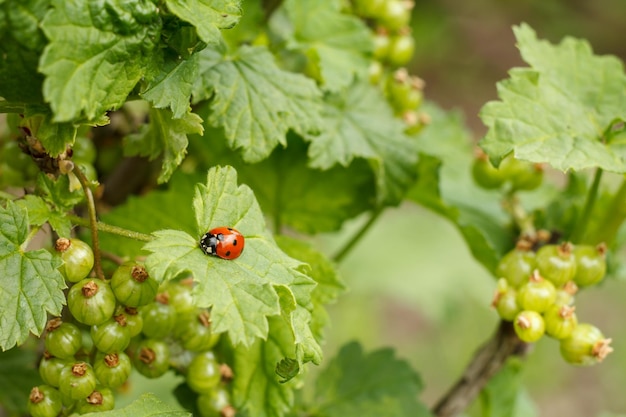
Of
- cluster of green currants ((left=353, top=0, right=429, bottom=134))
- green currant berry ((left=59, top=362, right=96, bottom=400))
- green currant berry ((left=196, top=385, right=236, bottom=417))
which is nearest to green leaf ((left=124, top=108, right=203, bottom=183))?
green currant berry ((left=59, top=362, right=96, bottom=400))

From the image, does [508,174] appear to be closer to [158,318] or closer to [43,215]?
[158,318]

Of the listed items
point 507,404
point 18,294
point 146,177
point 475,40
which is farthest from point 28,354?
point 475,40

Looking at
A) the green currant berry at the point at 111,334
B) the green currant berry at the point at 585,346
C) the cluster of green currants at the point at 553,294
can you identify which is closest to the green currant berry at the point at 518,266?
the cluster of green currants at the point at 553,294

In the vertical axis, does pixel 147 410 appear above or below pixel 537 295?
below

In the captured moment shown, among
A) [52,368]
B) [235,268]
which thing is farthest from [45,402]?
[235,268]

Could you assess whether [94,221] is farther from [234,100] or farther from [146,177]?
[146,177]
